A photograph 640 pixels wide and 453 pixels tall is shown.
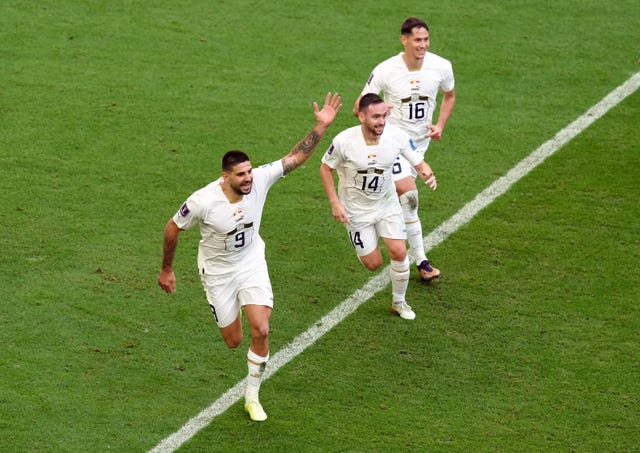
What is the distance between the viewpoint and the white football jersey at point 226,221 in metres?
9.47

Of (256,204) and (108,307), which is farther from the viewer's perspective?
(108,307)

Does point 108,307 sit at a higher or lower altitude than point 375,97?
lower

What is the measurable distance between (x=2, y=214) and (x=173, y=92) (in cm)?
337

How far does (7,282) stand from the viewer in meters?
11.3

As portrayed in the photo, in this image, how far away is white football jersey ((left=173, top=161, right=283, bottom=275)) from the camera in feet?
31.1

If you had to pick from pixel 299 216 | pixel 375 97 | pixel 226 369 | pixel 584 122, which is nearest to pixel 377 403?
pixel 226 369

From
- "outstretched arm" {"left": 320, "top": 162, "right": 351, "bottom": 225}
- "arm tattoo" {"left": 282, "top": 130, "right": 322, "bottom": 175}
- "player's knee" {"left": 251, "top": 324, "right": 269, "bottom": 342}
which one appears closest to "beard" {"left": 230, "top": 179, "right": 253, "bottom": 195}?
"arm tattoo" {"left": 282, "top": 130, "right": 322, "bottom": 175}

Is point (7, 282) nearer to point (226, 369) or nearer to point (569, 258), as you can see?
point (226, 369)

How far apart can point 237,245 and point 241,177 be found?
63 cm

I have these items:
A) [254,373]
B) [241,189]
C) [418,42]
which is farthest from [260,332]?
[418,42]

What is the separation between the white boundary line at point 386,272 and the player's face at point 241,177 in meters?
1.72

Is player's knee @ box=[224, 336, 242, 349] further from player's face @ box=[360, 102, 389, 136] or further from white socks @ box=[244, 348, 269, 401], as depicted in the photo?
player's face @ box=[360, 102, 389, 136]

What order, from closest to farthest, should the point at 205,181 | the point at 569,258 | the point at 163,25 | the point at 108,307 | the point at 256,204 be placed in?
the point at 256,204 < the point at 108,307 < the point at 569,258 < the point at 205,181 < the point at 163,25

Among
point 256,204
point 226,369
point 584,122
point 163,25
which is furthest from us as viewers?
point 163,25
